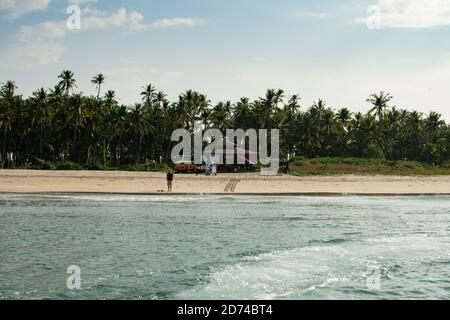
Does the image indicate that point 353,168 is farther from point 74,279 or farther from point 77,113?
point 74,279

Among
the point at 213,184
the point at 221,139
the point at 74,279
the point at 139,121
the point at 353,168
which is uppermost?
the point at 139,121

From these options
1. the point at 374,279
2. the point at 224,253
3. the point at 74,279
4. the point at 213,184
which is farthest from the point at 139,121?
the point at 374,279

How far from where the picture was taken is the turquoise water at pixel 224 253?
11.3 metres

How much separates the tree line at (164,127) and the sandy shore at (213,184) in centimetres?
2494

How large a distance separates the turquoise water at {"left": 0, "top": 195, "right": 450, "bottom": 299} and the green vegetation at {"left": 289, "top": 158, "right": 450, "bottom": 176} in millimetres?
24750

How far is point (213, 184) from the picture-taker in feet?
145

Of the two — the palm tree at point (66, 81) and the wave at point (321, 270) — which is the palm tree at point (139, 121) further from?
the wave at point (321, 270)

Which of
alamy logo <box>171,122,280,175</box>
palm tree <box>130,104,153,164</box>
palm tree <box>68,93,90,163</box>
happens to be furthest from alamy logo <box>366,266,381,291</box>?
palm tree <box>130,104,153,164</box>

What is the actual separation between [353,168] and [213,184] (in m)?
20.4

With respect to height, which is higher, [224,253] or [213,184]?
[213,184]

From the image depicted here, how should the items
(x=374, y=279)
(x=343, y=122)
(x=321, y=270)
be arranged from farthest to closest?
(x=343, y=122), (x=321, y=270), (x=374, y=279)

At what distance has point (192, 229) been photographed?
21109mm

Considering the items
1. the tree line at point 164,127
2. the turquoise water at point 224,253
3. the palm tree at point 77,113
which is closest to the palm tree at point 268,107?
the tree line at point 164,127
